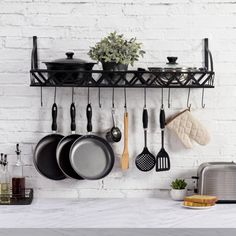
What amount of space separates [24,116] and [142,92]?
63 centimetres

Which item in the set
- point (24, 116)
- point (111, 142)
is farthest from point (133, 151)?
point (24, 116)

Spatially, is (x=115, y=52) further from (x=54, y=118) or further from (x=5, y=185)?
(x=5, y=185)

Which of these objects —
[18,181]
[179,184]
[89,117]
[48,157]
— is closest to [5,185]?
[18,181]

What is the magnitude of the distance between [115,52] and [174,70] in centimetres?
30

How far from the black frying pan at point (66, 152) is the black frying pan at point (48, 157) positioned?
43mm

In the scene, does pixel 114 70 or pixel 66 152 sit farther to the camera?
pixel 66 152

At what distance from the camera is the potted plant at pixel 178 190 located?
9.97ft

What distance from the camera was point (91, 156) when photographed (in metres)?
3.07

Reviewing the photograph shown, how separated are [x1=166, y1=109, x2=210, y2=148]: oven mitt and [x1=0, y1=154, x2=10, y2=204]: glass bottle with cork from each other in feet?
2.82

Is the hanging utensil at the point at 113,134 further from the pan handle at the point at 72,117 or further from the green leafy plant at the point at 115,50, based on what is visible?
the green leafy plant at the point at 115,50

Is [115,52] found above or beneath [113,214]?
above

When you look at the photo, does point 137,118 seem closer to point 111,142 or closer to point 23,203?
point 111,142

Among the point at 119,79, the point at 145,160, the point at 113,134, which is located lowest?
the point at 145,160

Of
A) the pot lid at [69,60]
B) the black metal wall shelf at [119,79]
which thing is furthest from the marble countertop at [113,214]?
the pot lid at [69,60]
